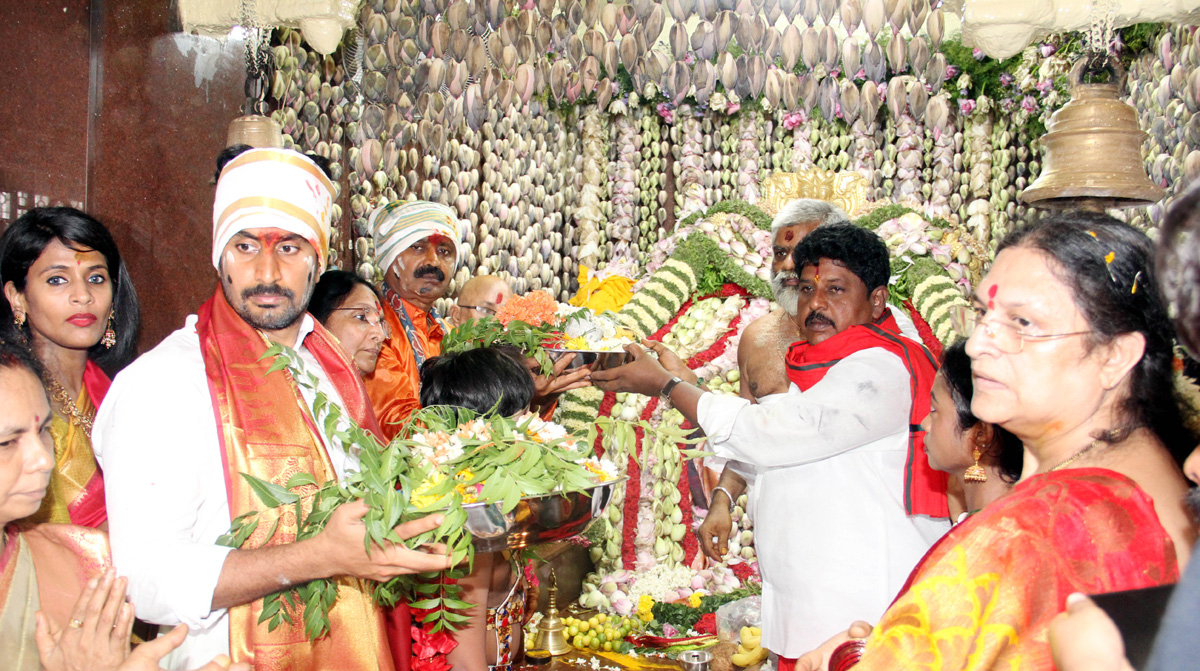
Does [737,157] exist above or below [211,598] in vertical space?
above

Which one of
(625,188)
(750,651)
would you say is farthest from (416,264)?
(625,188)

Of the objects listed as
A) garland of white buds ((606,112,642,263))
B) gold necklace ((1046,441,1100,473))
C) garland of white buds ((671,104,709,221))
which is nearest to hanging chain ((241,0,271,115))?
gold necklace ((1046,441,1100,473))

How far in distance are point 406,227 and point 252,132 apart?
34.1 inches

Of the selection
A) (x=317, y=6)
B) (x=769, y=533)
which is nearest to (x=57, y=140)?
(x=317, y=6)

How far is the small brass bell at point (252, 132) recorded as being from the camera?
3277mm

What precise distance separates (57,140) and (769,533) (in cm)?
266

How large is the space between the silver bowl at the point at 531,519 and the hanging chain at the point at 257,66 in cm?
266

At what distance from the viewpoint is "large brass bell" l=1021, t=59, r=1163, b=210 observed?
9.99 feet

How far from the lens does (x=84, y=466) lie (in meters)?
2.25

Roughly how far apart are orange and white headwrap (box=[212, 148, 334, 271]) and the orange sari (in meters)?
1.55

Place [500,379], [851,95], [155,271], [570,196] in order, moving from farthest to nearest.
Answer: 1. [570,196]
2. [851,95]
3. [155,271]
4. [500,379]

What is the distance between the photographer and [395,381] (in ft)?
10.6

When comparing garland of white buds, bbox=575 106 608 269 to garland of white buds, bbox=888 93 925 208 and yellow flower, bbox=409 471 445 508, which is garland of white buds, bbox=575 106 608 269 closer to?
garland of white buds, bbox=888 93 925 208

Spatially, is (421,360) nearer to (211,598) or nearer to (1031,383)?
(211,598)
